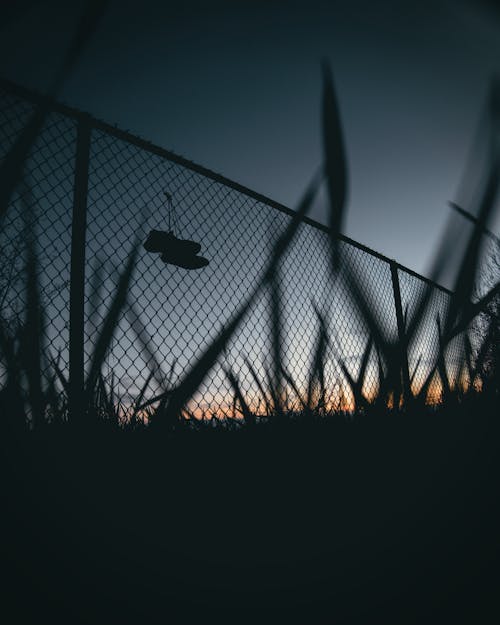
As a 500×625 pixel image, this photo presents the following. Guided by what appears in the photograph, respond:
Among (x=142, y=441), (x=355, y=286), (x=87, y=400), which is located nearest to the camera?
(x=355, y=286)

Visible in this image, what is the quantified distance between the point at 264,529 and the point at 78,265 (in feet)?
4.75

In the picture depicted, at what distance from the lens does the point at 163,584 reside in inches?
17.7

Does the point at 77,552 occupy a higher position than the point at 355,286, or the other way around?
the point at 355,286

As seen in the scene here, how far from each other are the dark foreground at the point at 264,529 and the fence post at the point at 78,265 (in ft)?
2.64

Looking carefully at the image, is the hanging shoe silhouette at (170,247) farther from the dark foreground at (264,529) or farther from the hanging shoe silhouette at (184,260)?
the dark foreground at (264,529)

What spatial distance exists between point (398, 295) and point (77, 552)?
12.7 ft

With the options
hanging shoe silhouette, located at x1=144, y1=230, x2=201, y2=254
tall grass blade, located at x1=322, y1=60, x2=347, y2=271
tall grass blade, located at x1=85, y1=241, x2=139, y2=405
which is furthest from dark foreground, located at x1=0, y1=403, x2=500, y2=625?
hanging shoe silhouette, located at x1=144, y1=230, x2=201, y2=254

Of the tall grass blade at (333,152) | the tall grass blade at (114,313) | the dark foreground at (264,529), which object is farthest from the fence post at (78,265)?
the tall grass blade at (333,152)

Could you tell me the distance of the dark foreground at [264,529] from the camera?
0.41m

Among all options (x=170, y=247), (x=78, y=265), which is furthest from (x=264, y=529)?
(x=170, y=247)

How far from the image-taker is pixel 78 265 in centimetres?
159

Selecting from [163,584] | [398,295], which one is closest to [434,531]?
[163,584]

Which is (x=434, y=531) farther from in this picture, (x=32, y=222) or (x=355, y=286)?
(x=32, y=222)

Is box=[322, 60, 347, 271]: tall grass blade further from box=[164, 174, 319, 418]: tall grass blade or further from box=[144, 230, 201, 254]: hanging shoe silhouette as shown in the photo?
box=[144, 230, 201, 254]: hanging shoe silhouette
